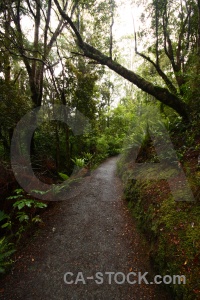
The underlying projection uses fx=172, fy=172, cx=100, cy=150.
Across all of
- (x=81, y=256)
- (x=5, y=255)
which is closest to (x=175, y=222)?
(x=81, y=256)

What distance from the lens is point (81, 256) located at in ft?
11.9

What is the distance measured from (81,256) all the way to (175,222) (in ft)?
6.75

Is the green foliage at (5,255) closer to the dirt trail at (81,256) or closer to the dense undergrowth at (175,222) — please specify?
the dirt trail at (81,256)

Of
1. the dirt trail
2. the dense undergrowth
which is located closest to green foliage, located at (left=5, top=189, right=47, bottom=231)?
the dirt trail

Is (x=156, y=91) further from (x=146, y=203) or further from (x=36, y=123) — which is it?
(x=36, y=123)

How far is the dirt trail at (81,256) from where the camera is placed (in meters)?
2.91

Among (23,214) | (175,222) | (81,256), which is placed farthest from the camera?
(23,214)

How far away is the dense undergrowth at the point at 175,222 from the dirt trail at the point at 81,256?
35 cm

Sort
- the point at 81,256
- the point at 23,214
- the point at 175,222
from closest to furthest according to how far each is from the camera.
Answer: the point at 175,222 < the point at 81,256 < the point at 23,214

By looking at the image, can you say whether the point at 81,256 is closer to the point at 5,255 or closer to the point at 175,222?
the point at 5,255

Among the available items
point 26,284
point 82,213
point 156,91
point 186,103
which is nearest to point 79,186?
point 82,213

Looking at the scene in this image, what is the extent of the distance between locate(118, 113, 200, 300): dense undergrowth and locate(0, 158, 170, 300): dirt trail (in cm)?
35

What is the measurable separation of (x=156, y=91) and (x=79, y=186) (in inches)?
190

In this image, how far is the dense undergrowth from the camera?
248 centimetres
